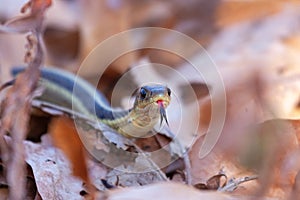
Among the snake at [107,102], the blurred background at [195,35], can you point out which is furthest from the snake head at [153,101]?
the blurred background at [195,35]

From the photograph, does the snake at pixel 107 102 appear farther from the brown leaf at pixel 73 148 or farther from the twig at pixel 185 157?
the brown leaf at pixel 73 148

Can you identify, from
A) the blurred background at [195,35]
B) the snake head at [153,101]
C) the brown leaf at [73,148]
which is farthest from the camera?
the blurred background at [195,35]

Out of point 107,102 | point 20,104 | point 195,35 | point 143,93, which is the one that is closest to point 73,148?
point 20,104

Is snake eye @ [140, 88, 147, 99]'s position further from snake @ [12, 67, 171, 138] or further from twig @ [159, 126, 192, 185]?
twig @ [159, 126, 192, 185]

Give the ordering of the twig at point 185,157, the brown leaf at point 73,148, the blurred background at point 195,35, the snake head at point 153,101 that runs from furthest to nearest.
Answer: the blurred background at point 195,35
the snake head at point 153,101
the twig at point 185,157
the brown leaf at point 73,148

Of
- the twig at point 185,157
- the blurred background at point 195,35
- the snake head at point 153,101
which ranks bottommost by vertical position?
the twig at point 185,157

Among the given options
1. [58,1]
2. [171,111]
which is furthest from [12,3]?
[171,111]

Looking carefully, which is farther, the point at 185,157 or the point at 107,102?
the point at 107,102

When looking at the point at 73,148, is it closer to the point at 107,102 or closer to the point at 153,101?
the point at 153,101
